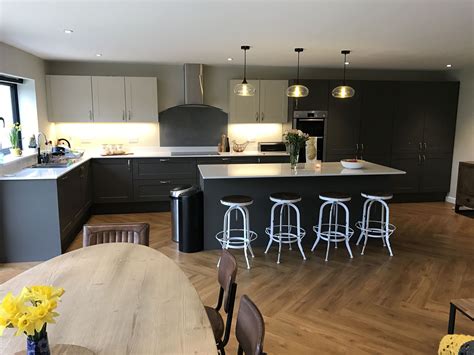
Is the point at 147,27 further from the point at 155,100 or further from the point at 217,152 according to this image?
the point at 217,152

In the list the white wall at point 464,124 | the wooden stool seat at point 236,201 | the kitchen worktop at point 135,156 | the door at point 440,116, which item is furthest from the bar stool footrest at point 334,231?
the white wall at point 464,124

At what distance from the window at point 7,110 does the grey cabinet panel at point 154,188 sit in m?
1.88

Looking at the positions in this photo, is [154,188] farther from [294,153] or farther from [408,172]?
[408,172]

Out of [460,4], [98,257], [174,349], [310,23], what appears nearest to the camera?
[174,349]

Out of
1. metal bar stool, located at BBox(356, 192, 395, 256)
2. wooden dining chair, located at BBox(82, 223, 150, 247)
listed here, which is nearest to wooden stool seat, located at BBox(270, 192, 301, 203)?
metal bar stool, located at BBox(356, 192, 395, 256)

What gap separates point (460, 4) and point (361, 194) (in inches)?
94.2

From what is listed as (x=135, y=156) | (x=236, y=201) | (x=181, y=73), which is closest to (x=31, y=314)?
(x=236, y=201)

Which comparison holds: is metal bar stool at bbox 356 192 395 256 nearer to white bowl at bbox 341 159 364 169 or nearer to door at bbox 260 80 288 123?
white bowl at bbox 341 159 364 169

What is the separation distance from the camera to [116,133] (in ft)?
21.1

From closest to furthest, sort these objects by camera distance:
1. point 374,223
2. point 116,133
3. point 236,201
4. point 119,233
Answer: point 119,233
point 236,201
point 374,223
point 116,133

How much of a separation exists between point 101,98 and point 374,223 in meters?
4.49

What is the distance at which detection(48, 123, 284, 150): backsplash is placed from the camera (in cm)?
627

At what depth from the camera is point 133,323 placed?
4.99ft

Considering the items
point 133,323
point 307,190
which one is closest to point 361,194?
point 307,190
